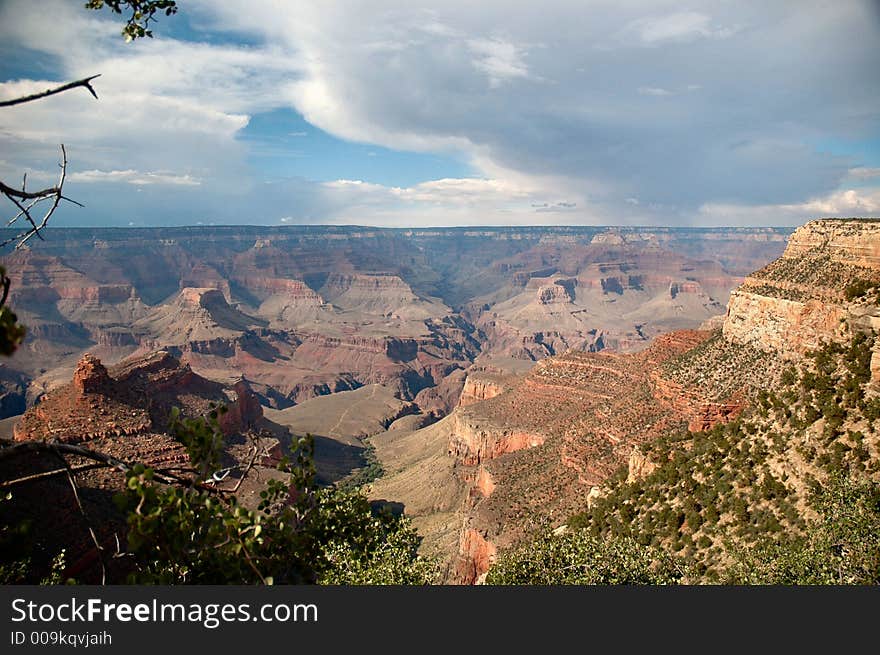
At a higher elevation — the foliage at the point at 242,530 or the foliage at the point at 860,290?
the foliage at the point at 860,290

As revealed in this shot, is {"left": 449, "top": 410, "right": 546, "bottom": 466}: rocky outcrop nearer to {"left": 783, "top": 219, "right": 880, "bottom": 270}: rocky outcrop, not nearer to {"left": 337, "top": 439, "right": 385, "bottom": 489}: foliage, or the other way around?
{"left": 337, "top": 439, "right": 385, "bottom": 489}: foliage

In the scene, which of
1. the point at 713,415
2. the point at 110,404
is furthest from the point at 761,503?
A: the point at 110,404

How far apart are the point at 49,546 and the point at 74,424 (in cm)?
2048

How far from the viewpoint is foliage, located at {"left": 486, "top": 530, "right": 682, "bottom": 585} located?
1486cm

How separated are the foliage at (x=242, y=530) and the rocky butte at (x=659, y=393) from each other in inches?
794

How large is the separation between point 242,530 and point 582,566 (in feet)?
39.5

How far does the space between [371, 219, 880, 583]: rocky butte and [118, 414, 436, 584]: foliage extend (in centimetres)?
2017

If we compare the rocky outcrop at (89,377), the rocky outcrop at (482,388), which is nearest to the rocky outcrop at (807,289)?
the rocky outcrop at (482,388)

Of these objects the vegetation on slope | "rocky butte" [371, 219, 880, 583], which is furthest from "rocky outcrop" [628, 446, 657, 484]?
the vegetation on slope

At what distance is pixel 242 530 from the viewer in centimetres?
659

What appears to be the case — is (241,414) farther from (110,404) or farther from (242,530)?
(242,530)

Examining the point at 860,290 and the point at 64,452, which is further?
the point at 860,290

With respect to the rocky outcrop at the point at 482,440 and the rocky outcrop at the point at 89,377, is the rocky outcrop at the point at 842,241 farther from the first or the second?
the rocky outcrop at the point at 89,377

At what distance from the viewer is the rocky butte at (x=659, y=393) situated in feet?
97.6
